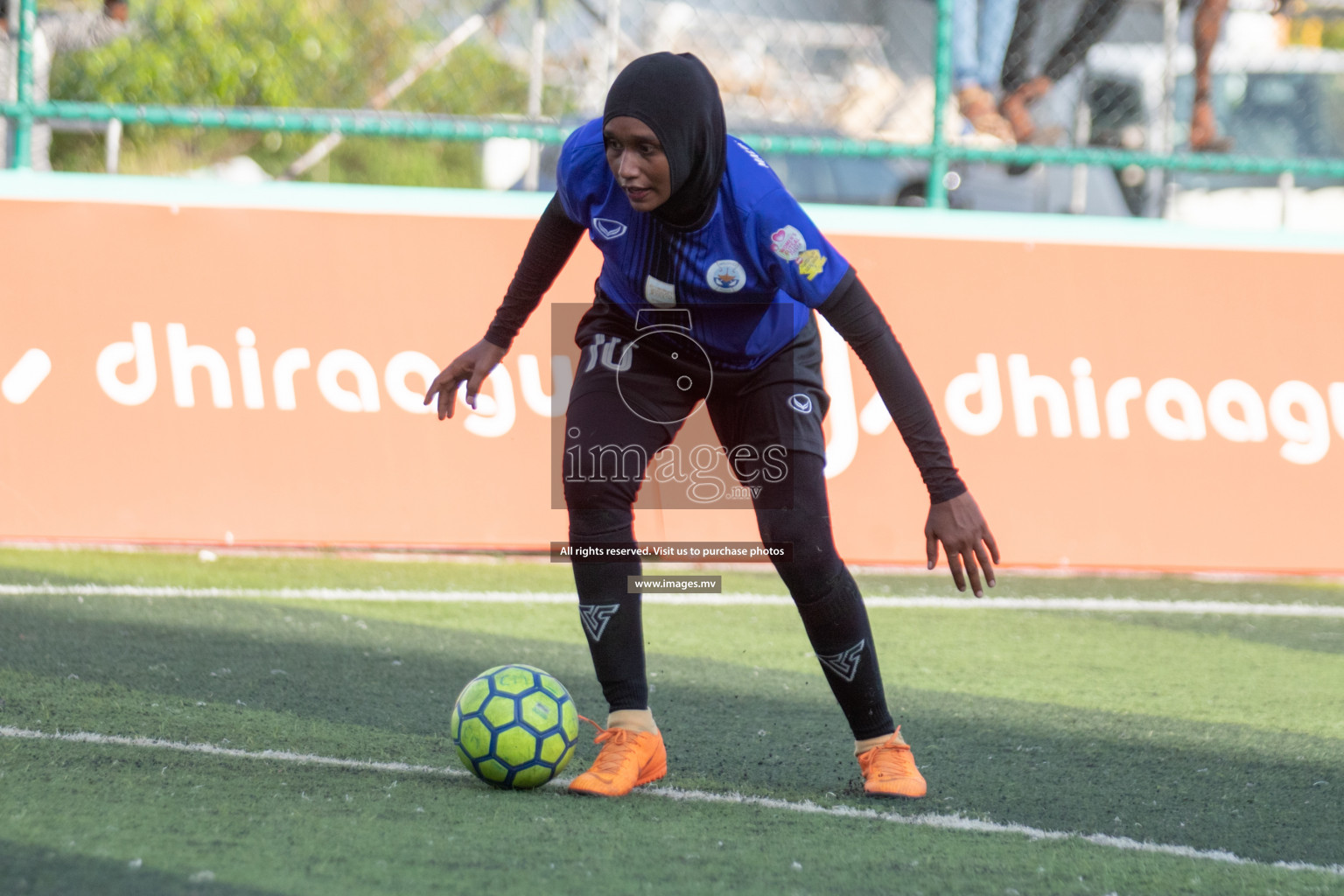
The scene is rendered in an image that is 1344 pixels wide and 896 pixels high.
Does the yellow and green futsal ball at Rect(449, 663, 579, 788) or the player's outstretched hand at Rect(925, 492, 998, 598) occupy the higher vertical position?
the player's outstretched hand at Rect(925, 492, 998, 598)

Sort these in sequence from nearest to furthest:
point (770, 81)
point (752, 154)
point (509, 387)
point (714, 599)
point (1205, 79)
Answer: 1. point (752, 154)
2. point (714, 599)
3. point (509, 387)
4. point (1205, 79)
5. point (770, 81)

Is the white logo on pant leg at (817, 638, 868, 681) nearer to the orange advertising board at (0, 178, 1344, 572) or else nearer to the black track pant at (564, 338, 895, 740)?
the black track pant at (564, 338, 895, 740)

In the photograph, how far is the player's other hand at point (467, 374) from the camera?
12.8ft

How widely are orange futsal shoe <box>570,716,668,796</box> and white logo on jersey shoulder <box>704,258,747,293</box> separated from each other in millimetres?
1079

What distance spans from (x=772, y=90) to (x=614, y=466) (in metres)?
6.35

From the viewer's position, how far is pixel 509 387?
6.70m

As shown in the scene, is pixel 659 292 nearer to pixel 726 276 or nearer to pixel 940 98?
pixel 726 276

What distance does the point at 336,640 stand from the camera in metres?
5.18

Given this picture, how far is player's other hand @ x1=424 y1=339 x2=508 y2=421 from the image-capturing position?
3908mm

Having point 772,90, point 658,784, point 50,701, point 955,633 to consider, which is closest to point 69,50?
point 772,90

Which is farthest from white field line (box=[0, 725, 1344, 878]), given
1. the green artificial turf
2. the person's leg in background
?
the person's leg in background

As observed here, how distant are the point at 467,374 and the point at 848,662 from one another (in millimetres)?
1226

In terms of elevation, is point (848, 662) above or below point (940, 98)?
below

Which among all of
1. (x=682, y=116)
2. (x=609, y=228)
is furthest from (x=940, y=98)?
(x=682, y=116)
